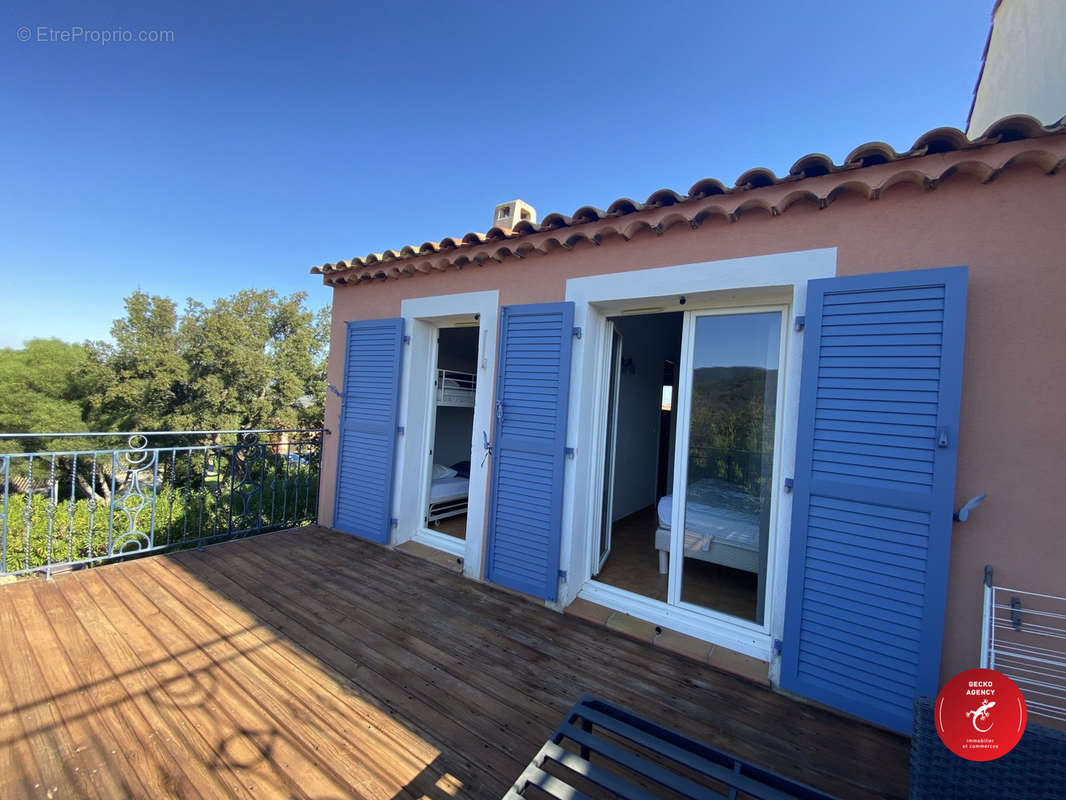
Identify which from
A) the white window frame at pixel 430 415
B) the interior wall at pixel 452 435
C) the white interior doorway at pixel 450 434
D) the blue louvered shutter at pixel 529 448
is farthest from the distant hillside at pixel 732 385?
the interior wall at pixel 452 435

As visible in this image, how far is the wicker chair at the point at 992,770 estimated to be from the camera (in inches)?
43.9

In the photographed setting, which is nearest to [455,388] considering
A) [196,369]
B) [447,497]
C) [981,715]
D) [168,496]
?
[447,497]

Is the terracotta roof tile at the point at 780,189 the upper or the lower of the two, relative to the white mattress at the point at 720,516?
upper

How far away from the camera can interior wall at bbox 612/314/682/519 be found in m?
4.88

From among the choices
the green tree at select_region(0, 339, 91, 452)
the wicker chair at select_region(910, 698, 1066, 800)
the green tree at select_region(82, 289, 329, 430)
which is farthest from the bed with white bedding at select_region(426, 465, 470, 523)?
the green tree at select_region(0, 339, 91, 452)

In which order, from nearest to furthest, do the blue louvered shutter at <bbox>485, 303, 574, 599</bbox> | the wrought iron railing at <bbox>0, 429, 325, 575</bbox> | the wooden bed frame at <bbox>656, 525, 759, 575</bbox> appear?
1. the wooden bed frame at <bbox>656, 525, 759, 575</bbox>
2. the blue louvered shutter at <bbox>485, 303, 574, 599</bbox>
3. the wrought iron railing at <bbox>0, 429, 325, 575</bbox>

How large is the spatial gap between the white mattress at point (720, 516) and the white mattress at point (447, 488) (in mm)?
2338

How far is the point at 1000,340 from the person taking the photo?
183 centimetres

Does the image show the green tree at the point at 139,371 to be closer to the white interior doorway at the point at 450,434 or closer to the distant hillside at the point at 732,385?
the white interior doorway at the point at 450,434

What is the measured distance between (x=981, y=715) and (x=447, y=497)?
4.06 meters

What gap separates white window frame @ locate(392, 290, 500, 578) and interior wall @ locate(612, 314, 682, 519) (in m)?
1.79

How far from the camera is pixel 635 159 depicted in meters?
5.02

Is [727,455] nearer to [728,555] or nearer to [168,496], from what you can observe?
[728,555]

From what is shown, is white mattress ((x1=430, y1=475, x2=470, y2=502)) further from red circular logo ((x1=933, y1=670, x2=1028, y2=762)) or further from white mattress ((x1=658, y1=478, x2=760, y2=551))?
red circular logo ((x1=933, y1=670, x2=1028, y2=762))
